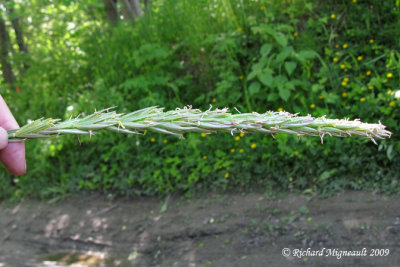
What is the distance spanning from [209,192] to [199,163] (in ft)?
1.26

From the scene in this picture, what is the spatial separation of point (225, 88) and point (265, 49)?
26.1 inches

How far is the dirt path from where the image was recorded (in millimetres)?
3684

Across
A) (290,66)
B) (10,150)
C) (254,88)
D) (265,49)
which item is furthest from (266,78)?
(10,150)

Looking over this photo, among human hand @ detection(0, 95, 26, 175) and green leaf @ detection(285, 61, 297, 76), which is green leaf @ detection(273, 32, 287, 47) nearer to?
green leaf @ detection(285, 61, 297, 76)

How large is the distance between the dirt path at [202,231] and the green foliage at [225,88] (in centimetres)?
24

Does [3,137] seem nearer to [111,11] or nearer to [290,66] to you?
[290,66]

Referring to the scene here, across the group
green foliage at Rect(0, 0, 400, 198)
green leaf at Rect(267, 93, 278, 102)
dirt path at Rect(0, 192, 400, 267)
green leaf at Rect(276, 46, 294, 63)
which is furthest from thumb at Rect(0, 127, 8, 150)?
Result: green leaf at Rect(276, 46, 294, 63)

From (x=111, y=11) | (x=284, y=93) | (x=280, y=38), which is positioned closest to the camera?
(x=284, y=93)

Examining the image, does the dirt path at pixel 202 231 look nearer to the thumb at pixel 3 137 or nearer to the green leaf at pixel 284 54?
the green leaf at pixel 284 54

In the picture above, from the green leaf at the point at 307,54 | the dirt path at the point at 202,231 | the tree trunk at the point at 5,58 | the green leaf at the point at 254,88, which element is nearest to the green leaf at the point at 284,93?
the green leaf at the point at 254,88

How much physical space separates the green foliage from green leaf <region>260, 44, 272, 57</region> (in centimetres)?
1

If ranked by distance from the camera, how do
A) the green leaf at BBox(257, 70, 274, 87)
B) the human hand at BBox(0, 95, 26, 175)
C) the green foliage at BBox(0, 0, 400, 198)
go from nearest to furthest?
the human hand at BBox(0, 95, 26, 175), the green foliage at BBox(0, 0, 400, 198), the green leaf at BBox(257, 70, 274, 87)

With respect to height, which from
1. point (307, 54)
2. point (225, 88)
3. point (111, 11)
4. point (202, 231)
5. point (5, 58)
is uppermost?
point (111, 11)

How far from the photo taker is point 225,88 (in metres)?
4.71
